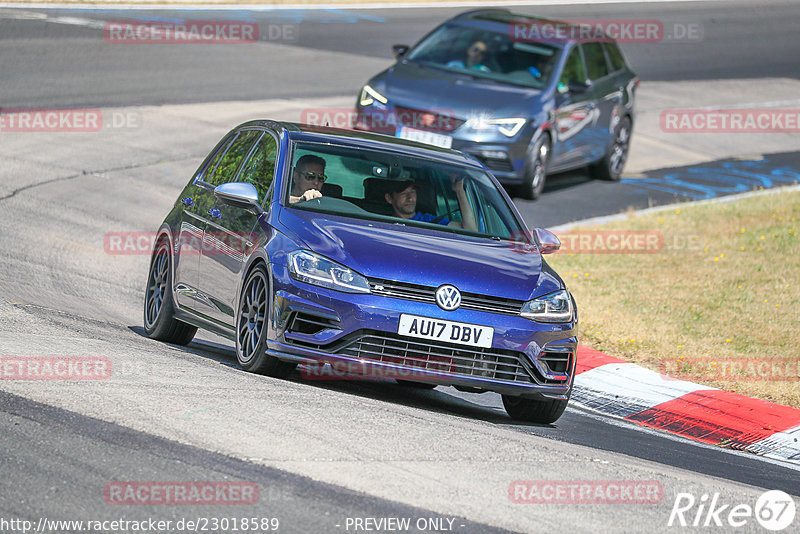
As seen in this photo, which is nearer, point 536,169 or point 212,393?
point 212,393

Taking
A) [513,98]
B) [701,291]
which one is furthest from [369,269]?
[513,98]

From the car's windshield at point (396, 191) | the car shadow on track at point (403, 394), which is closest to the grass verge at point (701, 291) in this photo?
the car shadow on track at point (403, 394)

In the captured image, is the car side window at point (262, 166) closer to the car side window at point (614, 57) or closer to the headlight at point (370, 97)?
the headlight at point (370, 97)

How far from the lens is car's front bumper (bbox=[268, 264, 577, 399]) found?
759 cm

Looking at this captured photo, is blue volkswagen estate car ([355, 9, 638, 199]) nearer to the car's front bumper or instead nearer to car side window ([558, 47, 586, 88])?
car side window ([558, 47, 586, 88])

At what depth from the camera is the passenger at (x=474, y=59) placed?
55.9ft

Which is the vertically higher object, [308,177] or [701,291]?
[308,177]

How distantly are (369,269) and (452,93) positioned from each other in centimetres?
862

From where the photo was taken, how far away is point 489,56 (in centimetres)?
1719

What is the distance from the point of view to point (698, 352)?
11.2m

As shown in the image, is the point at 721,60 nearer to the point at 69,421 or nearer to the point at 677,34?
the point at 677,34

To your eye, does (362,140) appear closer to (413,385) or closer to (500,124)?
(413,385)

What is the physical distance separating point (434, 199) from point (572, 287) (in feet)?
14.8

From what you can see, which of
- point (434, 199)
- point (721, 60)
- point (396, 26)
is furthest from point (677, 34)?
point (434, 199)
